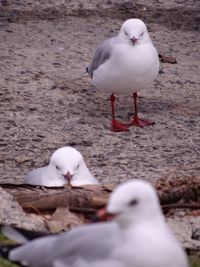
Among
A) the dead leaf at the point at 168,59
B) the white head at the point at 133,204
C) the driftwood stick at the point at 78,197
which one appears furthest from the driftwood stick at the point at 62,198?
the dead leaf at the point at 168,59

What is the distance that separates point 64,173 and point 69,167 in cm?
6

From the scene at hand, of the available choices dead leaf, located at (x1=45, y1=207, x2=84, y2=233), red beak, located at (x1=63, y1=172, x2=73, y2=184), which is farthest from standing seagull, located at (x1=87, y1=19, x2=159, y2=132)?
dead leaf, located at (x1=45, y1=207, x2=84, y2=233)

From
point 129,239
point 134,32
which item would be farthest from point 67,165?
point 129,239

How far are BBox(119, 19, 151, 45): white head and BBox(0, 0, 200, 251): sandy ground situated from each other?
31.6 inches

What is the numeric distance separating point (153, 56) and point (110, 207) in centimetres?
499

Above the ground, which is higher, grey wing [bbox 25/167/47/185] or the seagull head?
the seagull head

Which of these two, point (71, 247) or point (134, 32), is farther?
point (134, 32)

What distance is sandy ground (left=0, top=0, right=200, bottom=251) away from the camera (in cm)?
757

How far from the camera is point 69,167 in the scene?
6.34m

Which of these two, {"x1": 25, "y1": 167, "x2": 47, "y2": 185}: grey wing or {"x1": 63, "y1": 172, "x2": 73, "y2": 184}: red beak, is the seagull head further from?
{"x1": 25, "y1": 167, "x2": 47, "y2": 185}: grey wing

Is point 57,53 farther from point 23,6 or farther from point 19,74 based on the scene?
point 23,6

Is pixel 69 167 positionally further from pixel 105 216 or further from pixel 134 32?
pixel 105 216

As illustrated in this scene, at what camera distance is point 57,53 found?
10.4m

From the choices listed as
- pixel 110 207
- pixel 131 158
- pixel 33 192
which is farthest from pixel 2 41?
pixel 110 207
